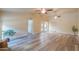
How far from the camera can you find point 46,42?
265 centimetres

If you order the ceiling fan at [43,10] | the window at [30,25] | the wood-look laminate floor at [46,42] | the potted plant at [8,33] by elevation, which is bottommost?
the wood-look laminate floor at [46,42]

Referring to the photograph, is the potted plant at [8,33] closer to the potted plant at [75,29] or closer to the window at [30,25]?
the window at [30,25]

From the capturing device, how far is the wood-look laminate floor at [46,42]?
8.62ft

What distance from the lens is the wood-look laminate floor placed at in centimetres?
263

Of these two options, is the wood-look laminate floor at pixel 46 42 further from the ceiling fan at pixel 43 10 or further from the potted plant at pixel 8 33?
the ceiling fan at pixel 43 10

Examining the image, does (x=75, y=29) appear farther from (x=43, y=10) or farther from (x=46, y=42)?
(x=43, y=10)

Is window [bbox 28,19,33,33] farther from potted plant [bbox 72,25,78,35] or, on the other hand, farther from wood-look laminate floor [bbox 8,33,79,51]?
potted plant [bbox 72,25,78,35]

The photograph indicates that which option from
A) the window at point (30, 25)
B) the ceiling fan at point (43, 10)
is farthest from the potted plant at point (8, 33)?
the ceiling fan at point (43, 10)

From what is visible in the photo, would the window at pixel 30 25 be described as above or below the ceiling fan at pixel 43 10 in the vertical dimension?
below

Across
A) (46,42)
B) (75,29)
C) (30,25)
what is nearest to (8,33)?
(30,25)
